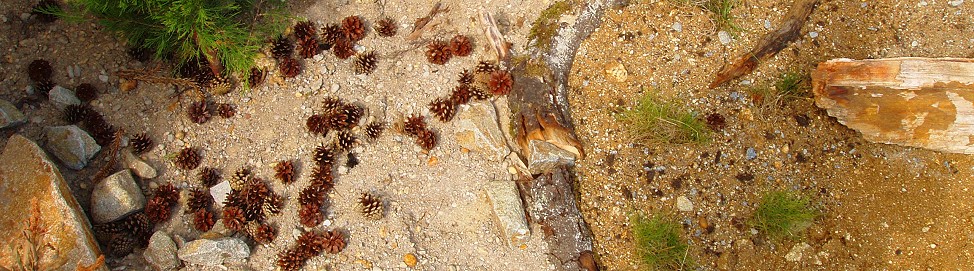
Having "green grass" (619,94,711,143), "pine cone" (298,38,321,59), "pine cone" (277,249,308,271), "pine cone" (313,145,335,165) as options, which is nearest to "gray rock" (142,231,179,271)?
"pine cone" (277,249,308,271)

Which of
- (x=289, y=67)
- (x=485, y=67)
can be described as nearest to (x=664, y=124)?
(x=485, y=67)

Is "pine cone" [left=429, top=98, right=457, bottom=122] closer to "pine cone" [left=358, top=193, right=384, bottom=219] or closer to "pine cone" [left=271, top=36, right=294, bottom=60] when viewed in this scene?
"pine cone" [left=358, top=193, right=384, bottom=219]

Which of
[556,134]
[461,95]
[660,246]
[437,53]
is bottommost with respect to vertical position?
[660,246]

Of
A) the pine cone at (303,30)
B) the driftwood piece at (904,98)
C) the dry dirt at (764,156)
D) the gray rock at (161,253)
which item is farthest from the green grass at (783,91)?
the gray rock at (161,253)

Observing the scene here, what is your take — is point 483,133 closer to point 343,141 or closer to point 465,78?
point 465,78

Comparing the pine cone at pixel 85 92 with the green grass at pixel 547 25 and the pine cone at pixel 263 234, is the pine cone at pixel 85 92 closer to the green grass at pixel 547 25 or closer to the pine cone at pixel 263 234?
the pine cone at pixel 263 234
